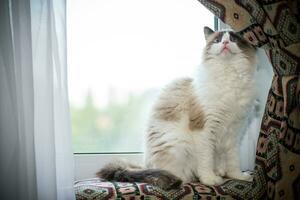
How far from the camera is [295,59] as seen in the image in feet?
3.60

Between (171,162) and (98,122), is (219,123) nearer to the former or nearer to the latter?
(171,162)

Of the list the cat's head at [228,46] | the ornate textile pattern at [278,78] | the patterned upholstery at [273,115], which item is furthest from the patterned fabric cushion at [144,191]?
the cat's head at [228,46]

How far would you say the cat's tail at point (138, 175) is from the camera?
122cm

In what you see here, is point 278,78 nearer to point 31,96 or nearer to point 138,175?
point 138,175

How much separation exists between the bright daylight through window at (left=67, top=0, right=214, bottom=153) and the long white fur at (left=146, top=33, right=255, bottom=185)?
0.50ft

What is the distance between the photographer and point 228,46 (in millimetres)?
1419

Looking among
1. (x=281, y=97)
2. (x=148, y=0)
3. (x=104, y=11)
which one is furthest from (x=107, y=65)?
(x=281, y=97)

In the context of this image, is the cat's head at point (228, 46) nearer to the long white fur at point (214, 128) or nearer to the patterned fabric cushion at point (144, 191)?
the long white fur at point (214, 128)

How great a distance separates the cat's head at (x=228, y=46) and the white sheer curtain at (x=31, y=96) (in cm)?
70

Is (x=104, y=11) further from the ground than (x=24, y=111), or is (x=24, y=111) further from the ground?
(x=104, y=11)

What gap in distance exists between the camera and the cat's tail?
1219 millimetres

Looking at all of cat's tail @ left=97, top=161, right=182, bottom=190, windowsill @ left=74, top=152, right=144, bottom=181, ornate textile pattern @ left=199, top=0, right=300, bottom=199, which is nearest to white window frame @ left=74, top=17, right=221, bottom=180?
windowsill @ left=74, top=152, right=144, bottom=181

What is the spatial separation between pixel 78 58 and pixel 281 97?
3.07 feet

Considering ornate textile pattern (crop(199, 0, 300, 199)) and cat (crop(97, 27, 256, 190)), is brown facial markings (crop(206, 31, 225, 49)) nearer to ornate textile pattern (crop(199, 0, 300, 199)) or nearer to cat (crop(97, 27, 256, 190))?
cat (crop(97, 27, 256, 190))
